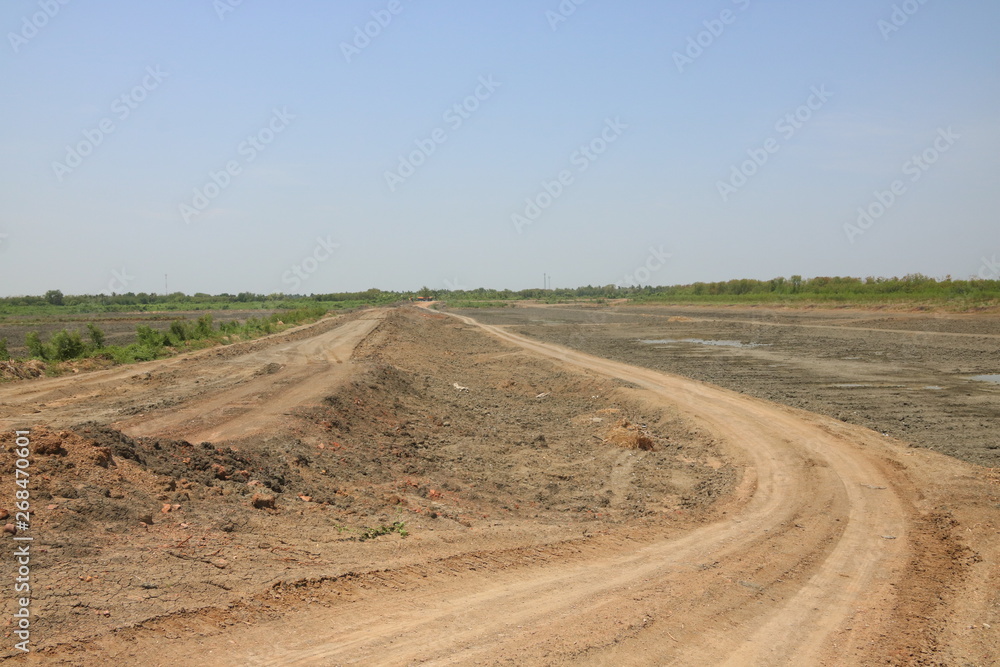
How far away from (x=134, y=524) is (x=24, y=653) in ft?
7.35

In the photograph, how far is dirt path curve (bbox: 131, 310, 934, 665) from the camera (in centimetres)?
479

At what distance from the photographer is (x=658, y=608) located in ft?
19.1

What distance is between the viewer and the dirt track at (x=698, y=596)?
15.8 feet

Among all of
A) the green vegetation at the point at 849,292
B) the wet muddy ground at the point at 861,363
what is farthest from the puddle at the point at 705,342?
the green vegetation at the point at 849,292

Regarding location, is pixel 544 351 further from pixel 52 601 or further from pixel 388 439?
pixel 52 601

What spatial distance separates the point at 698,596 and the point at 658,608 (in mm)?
593

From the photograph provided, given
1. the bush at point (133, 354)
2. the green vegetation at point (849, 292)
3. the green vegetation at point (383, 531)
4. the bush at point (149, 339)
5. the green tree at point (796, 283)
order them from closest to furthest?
1. the green vegetation at point (383, 531)
2. the bush at point (133, 354)
3. the bush at point (149, 339)
4. the green vegetation at point (849, 292)
5. the green tree at point (796, 283)

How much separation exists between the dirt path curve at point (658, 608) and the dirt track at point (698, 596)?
18 millimetres

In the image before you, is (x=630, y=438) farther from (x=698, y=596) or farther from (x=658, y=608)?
(x=658, y=608)

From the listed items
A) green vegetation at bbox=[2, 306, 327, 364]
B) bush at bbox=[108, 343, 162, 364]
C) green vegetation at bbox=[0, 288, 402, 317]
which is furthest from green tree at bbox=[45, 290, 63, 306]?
bush at bbox=[108, 343, 162, 364]

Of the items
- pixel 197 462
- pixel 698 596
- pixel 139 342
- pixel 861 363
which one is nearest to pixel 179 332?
pixel 139 342

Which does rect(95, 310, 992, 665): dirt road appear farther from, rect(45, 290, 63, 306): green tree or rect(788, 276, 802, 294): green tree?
rect(45, 290, 63, 306): green tree

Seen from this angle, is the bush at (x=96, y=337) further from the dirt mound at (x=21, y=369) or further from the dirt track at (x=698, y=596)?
the dirt track at (x=698, y=596)

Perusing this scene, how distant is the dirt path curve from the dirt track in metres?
0.02
